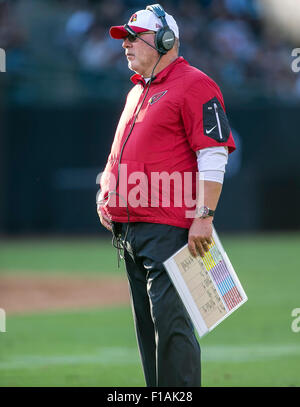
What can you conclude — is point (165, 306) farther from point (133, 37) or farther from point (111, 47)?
point (111, 47)

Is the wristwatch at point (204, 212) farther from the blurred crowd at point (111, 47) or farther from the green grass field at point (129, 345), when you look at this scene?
the blurred crowd at point (111, 47)

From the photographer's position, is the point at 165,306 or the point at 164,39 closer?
the point at 165,306

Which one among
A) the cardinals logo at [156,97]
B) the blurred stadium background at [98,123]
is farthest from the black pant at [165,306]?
the blurred stadium background at [98,123]

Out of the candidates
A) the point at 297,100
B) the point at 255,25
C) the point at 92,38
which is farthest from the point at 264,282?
the point at 255,25

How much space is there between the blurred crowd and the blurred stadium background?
0.03 meters

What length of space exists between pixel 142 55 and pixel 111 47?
52.6ft

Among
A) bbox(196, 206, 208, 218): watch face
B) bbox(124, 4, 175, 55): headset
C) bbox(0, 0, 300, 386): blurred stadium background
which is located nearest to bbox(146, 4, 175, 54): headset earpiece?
bbox(124, 4, 175, 55): headset

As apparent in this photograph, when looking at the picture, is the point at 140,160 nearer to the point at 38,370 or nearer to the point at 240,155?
the point at 38,370

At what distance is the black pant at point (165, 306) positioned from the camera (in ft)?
15.8

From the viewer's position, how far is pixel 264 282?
43.1 ft

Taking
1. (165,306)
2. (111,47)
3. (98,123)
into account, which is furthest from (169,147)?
(111,47)

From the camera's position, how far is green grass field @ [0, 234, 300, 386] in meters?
6.87

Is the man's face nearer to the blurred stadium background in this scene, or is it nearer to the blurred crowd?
the blurred stadium background

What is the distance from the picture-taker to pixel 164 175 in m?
4.90
